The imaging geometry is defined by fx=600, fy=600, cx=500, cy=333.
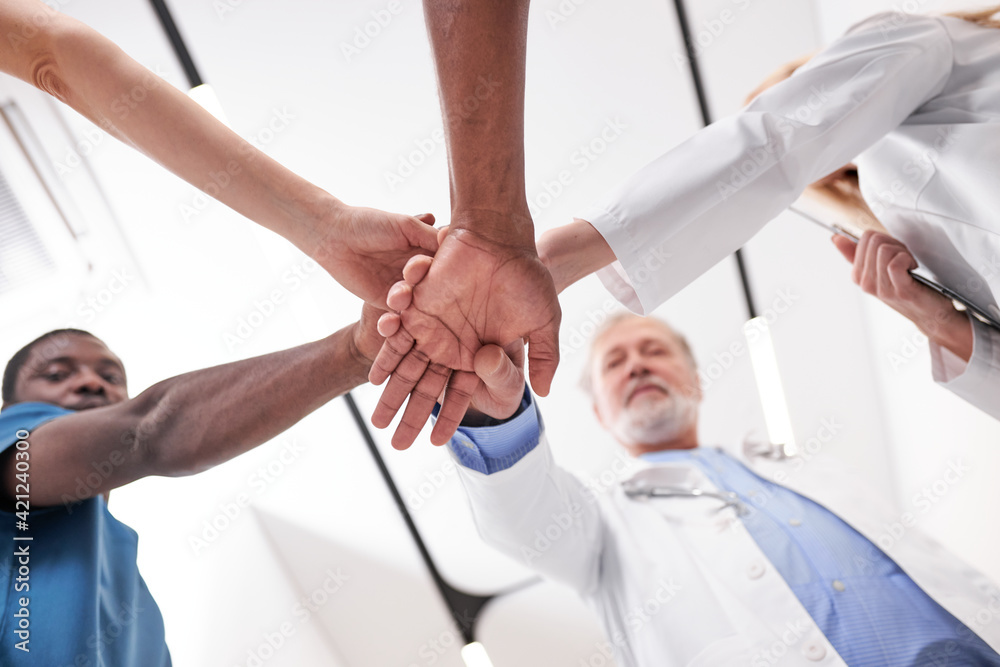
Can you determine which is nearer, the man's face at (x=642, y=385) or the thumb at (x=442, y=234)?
the thumb at (x=442, y=234)

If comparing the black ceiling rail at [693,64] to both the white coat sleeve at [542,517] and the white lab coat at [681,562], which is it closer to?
the white lab coat at [681,562]

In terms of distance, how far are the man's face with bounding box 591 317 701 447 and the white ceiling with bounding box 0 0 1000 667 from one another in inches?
7.1

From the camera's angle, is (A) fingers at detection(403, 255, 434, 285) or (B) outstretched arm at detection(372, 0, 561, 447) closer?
(B) outstretched arm at detection(372, 0, 561, 447)

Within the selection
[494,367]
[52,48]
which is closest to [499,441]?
[494,367]

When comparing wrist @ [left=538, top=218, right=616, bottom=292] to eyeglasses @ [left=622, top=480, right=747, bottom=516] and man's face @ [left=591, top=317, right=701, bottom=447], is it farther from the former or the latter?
man's face @ [left=591, top=317, right=701, bottom=447]

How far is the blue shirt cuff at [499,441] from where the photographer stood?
1.40 m

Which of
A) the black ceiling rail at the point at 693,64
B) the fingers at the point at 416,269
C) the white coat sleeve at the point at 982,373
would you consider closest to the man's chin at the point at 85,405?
the fingers at the point at 416,269

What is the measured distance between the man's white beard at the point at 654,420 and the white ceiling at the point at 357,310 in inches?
10.5

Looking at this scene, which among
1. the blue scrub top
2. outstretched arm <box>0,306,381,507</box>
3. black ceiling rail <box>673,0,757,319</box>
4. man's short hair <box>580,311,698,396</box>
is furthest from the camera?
man's short hair <box>580,311,698,396</box>

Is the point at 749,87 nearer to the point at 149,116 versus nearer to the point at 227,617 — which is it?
the point at 149,116

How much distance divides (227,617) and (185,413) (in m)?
1.17

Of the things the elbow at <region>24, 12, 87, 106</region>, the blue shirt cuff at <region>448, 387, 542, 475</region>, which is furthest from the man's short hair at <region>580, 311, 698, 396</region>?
the elbow at <region>24, 12, 87, 106</region>

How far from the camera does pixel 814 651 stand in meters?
1.47

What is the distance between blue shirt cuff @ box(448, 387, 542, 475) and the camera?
140 centimetres
